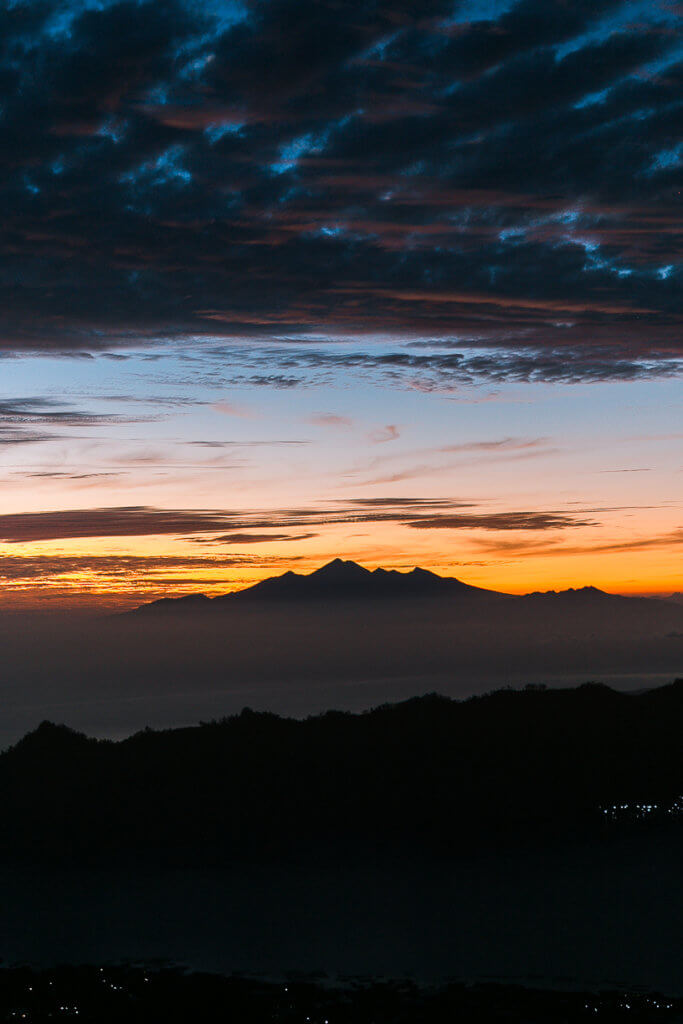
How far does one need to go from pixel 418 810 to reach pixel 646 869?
16438 mm

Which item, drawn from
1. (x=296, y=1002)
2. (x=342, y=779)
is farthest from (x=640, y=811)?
(x=296, y=1002)

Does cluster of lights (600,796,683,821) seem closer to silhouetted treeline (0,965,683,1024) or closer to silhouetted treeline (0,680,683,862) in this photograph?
silhouetted treeline (0,680,683,862)

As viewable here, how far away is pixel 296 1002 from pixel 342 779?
35233 millimetres

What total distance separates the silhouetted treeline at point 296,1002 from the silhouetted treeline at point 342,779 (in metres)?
26.1

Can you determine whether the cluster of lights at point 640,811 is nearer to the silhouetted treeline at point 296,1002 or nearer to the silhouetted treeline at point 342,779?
the silhouetted treeline at point 342,779

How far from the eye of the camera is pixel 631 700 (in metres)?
78.1

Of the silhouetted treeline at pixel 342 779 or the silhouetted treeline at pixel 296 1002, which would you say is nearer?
the silhouetted treeline at pixel 296 1002

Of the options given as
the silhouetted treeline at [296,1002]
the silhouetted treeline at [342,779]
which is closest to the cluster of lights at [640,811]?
the silhouetted treeline at [342,779]

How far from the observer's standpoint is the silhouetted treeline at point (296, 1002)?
3195 cm

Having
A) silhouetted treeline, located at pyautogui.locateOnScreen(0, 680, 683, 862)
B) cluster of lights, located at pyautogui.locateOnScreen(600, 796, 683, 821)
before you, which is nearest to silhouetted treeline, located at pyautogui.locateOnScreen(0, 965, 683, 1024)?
silhouetted treeline, located at pyautogui.locateOnScreen(0, 680, 683, 862)

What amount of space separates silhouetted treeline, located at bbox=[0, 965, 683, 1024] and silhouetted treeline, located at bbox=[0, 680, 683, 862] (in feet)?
85.5

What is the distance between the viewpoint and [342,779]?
69.4 meters

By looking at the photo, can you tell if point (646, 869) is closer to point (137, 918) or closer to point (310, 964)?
point (310, 964)

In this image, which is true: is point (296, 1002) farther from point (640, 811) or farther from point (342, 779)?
point (640, 811)
